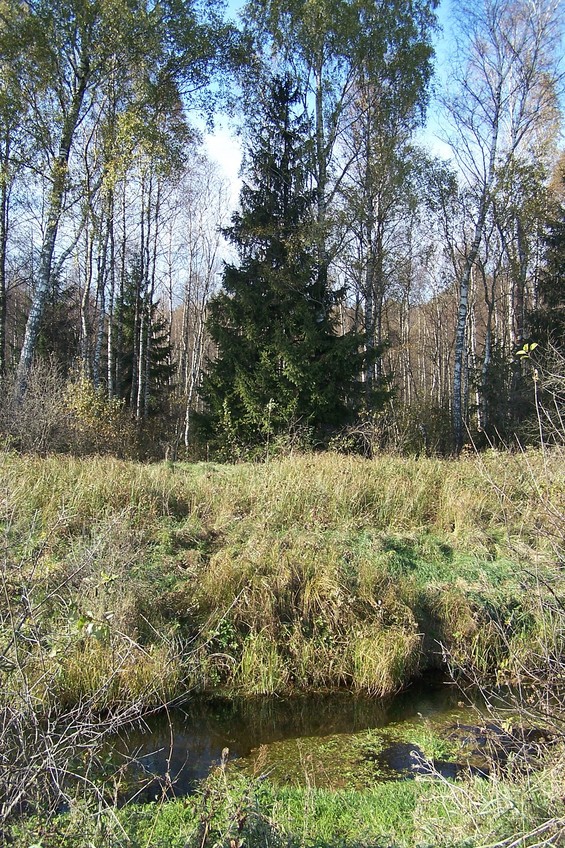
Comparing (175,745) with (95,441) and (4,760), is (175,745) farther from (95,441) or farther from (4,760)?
(95,441)

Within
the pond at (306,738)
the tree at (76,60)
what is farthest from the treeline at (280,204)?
the pond at (306,738)

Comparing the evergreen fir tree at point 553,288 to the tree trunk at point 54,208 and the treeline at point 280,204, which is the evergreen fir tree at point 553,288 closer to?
the treeline at point 280,204

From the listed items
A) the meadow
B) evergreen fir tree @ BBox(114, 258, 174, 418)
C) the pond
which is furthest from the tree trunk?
the pond

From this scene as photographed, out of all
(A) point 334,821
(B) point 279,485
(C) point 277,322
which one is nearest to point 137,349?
(C) point 277,322

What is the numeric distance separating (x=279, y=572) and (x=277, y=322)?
30.1ft

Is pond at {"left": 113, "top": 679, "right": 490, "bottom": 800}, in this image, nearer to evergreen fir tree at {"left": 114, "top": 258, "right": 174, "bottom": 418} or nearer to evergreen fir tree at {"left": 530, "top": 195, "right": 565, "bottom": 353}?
evergreen fir tree at {"left": 114, "top": 258, "right": 174, "bottom": 418}

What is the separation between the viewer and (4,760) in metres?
2.82

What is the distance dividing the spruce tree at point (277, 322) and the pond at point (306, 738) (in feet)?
26.4

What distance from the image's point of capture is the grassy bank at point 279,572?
655cm

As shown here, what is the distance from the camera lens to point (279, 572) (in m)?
7.91

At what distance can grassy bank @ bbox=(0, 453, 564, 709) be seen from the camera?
21.5 feet

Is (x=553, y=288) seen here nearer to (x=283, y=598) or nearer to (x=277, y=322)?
(x=277, y=322)

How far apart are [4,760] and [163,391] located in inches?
914

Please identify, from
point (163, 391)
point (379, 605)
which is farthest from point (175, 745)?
point (163, 391)
